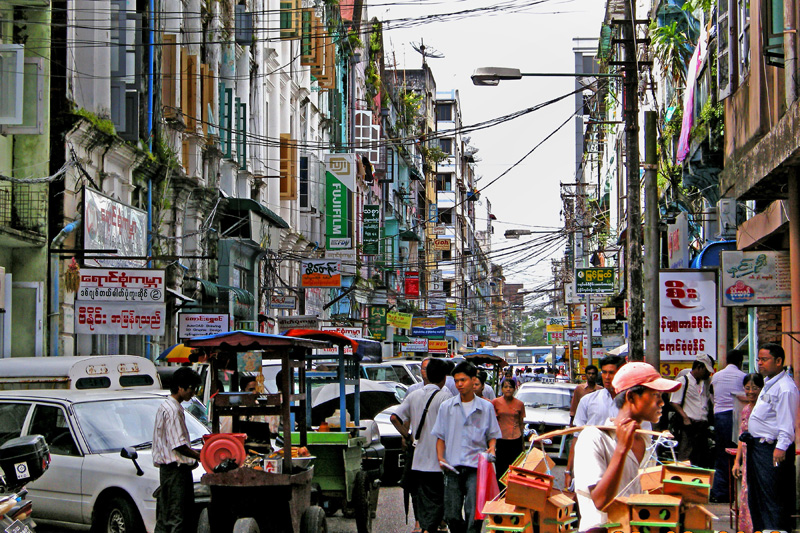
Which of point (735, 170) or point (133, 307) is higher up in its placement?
point (735, 170)

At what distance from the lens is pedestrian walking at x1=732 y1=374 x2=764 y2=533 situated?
11125 mm

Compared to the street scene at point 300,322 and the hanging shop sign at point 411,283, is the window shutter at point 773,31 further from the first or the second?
the hanging shop sign at point 411,283

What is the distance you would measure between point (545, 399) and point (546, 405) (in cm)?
31

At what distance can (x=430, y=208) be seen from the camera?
9950cm

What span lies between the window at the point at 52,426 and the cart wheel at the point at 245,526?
3.55m

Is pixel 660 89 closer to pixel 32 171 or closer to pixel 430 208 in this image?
pixel 32 171

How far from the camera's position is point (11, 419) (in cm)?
1239

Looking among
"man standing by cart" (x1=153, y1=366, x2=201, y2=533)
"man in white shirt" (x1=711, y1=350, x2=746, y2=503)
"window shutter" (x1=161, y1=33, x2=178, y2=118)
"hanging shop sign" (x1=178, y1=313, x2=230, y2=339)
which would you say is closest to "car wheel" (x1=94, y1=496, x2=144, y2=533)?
"man standing by cart" (x1=153, y1=366, x2=201, y2=533)

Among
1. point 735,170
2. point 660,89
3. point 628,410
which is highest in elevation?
point 660,89

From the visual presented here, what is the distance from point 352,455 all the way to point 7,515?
17.6 ft

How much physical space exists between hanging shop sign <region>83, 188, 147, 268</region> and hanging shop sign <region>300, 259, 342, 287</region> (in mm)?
13029

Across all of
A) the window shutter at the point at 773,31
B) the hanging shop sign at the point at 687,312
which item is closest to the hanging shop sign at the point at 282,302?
the hanging shop sign at the point at 687,312

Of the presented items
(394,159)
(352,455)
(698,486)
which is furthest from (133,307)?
(394,159)

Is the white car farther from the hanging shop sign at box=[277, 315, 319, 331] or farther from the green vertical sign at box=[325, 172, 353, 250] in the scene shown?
the green vertical sign at box=[325, 172, 353, 250]
